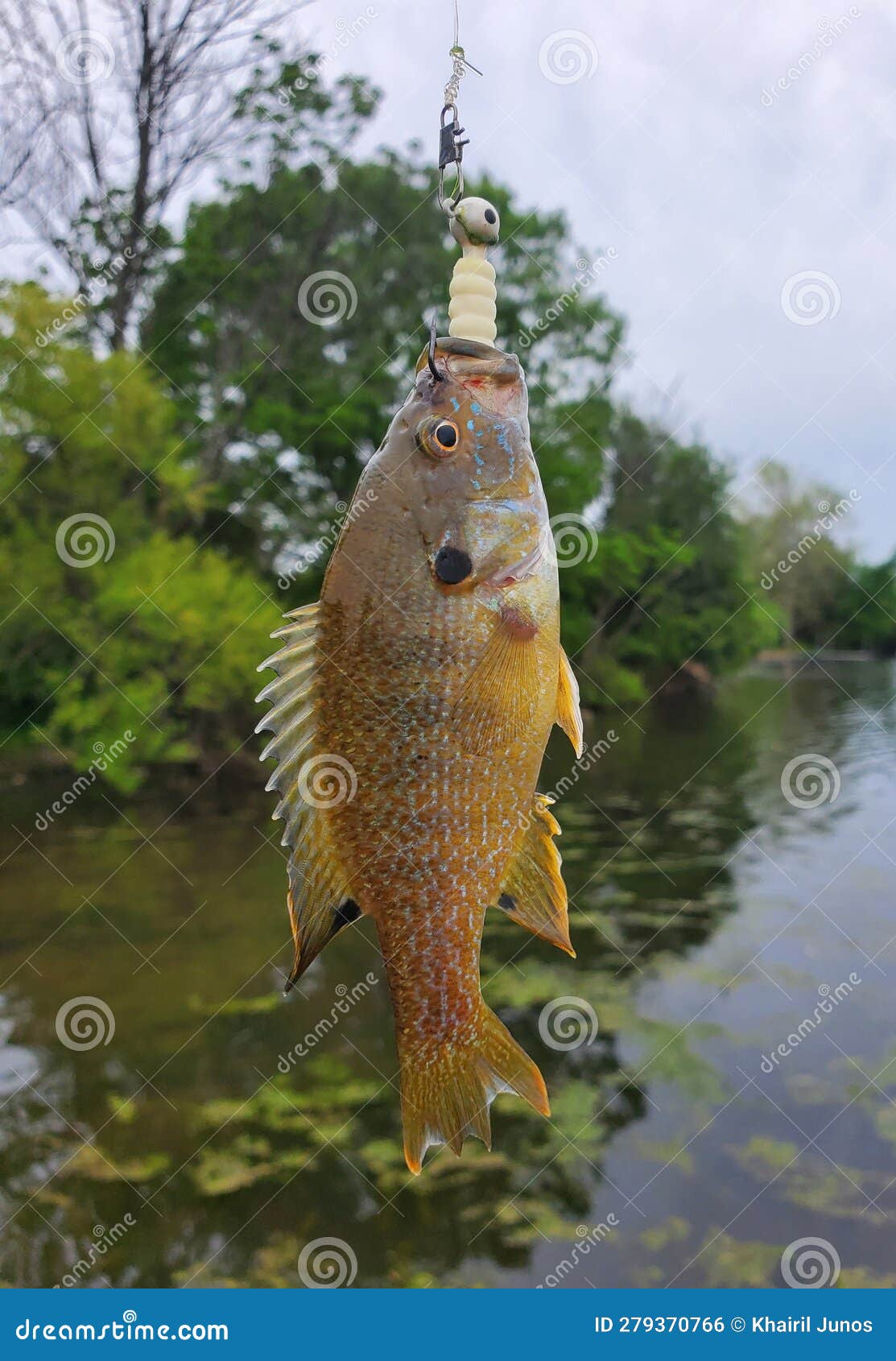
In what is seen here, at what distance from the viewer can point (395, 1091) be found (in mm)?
8508

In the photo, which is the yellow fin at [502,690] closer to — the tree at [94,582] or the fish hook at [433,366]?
the fish hook at [433,366]

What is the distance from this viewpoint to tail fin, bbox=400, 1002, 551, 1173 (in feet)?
5.13

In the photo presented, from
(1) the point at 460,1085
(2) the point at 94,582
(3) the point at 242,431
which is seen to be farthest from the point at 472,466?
(3) the point at 242,431

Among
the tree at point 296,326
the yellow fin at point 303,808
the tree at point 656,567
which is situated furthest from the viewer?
the tree at point 656,567

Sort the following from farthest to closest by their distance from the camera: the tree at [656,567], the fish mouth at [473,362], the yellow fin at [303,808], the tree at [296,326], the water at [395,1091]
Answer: the tree at [656,567], the tree at [296,326], the water at [395,1091], the fish mouth at [473,362], the yellow fin at [303,808]

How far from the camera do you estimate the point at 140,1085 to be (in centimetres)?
851

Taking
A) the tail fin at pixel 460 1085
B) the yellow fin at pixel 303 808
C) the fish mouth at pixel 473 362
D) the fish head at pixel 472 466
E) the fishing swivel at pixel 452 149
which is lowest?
the tail fin at pixel 460 1085

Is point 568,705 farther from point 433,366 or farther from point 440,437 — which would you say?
point 433,366

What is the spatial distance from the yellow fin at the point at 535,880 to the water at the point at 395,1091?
588cm

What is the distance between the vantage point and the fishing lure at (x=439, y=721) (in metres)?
1.56

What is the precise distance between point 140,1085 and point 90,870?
5219 mm

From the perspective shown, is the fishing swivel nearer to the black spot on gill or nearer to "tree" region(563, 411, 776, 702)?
the black spot on gill

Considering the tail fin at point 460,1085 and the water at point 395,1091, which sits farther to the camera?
the water at point 395,1091

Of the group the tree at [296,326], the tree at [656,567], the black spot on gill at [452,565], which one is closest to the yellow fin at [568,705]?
the black spot on gill at [452,565]
